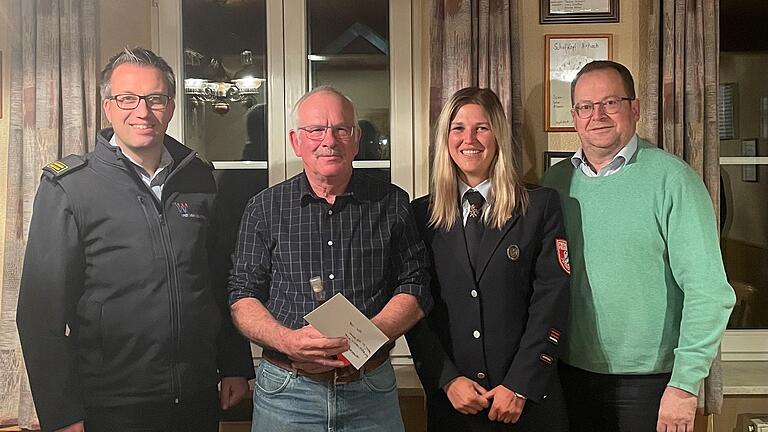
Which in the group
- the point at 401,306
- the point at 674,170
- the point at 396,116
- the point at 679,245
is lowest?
the point at 401,306

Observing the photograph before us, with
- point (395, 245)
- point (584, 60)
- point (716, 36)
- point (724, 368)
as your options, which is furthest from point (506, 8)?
point (724, 368)

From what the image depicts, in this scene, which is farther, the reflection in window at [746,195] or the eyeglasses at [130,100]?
the reflection in window at [746,195]

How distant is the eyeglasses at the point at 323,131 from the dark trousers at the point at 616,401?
96 centimetres

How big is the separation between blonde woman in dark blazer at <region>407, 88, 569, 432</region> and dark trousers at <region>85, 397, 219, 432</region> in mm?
643

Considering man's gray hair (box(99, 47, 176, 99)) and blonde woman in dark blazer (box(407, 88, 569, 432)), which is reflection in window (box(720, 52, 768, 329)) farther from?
man's gray hair (box(99, 47, 176, 99))

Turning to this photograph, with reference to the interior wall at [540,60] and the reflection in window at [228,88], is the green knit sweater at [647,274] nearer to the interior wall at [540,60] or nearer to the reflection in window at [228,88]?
the interior wall at [540,60]

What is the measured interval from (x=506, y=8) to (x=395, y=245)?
0.96 metres

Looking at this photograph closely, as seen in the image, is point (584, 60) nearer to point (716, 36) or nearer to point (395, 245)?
point (716, 36)

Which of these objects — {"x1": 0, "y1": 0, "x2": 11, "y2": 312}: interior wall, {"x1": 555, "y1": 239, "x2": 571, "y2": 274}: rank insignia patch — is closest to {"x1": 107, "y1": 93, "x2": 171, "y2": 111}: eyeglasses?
{"x1": 0, "y1": 0, "x2": 11, "y2": 312}: interior wall

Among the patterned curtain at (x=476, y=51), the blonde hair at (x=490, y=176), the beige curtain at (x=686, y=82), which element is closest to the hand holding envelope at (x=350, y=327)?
the blonde hair at (x=490, y=176)

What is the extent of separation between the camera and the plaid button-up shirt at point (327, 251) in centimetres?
190

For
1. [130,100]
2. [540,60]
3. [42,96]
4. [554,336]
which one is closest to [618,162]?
[554,336]

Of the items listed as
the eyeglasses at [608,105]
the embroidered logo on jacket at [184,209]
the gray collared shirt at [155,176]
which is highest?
the eyeglasses at [608,105]

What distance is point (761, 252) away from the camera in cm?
275
